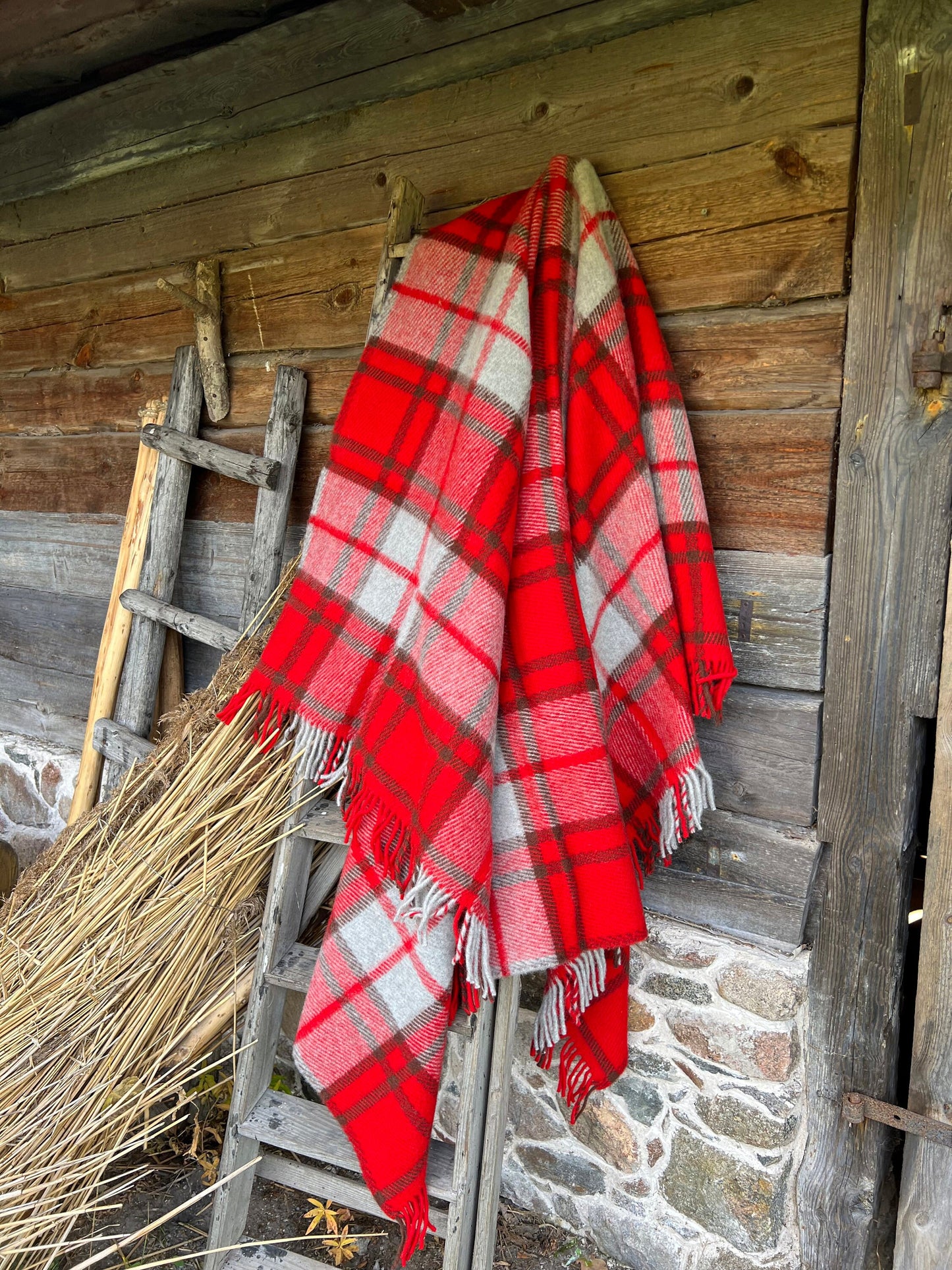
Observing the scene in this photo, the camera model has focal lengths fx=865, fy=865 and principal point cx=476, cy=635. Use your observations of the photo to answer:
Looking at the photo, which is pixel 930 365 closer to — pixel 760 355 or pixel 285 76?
pixel 760 355

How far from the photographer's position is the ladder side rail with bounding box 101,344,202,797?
2.28 metres

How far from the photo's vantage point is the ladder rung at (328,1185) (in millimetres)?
1576

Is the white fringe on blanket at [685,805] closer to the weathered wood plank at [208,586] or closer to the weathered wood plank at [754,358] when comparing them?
the weathered wood plank at [208,586]

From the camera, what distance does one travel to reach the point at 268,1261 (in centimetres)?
164

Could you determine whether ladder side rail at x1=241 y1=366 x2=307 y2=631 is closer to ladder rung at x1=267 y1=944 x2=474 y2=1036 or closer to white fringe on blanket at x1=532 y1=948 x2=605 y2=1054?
ladder rung at x1=267 y1=944 x2=474 y2=1036

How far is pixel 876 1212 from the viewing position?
1.55 meters

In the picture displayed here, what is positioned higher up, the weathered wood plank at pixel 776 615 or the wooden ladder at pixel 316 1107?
the weathered wood plank at pixel 776 615

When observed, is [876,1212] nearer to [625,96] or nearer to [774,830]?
[774,830]

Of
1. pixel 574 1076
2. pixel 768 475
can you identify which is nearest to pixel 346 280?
pixel 768 475

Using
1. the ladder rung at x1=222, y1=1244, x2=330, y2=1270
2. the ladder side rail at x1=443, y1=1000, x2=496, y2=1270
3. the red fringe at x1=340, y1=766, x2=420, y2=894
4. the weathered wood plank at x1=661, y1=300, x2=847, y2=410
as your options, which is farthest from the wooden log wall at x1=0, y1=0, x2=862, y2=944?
the ladder rung at x1=222, y1=1244, x2=330, y2=1270

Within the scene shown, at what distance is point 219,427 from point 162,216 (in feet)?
1.97

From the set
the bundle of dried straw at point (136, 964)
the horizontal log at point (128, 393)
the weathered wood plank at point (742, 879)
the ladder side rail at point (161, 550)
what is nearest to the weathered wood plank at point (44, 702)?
the ladder side rail at point (161, 550)

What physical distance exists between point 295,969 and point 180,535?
1189mm

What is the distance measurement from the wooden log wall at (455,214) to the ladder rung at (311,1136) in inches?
24.4
